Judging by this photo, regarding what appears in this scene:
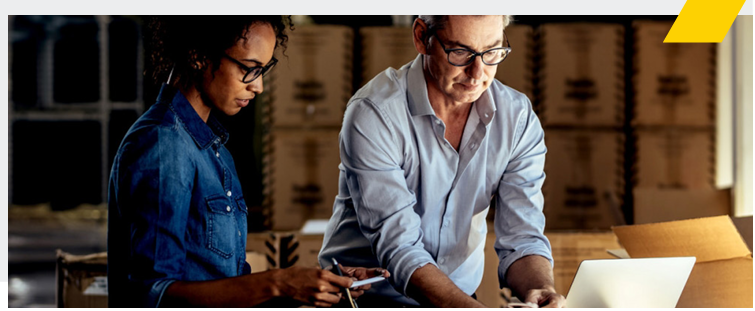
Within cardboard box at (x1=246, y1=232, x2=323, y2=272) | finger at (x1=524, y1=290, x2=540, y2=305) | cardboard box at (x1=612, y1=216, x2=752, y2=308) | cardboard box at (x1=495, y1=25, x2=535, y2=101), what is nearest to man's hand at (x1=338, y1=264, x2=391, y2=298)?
finger at (x1=524, y1=290, x2=540, y2=305)

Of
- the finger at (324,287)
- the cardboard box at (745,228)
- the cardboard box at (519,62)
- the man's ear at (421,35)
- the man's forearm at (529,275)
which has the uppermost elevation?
the cardboard box at (519,62)

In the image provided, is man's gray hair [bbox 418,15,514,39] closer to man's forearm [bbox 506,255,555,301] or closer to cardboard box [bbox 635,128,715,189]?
man's forearm [bbox 506,255,555,301]

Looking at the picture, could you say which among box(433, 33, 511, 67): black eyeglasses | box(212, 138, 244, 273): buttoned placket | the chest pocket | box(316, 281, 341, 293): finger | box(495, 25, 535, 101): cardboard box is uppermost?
box(495, 25, 535, 101): cardboard box

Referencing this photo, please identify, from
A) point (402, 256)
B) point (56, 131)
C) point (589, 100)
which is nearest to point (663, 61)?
point (589, 100)

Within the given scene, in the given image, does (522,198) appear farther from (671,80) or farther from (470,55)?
(671,80)

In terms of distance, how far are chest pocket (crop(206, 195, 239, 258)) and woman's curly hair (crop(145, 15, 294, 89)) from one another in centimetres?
21

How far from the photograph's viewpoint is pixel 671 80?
9.52ft

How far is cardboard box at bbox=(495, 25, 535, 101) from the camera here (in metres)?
2.90

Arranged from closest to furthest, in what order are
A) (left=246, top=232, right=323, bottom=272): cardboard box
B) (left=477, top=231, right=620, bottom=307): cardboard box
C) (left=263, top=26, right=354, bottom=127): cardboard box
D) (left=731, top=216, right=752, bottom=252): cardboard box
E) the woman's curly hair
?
the woman's curly hair, (left=731, top=216, right=752, bottom=252): cardboard box, (left=246, top=232, right=323, bottom=272): cardboard box, (left=477, top=231, right=620, bottom=307): cardboard box, (left=263, top=26, right=354, bottom=127): cardboard box

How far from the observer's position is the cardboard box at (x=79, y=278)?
184cm

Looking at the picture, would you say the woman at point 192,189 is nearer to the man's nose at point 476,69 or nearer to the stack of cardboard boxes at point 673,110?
the man's nose at point 476,69

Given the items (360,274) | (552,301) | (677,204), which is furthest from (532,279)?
(677,204)

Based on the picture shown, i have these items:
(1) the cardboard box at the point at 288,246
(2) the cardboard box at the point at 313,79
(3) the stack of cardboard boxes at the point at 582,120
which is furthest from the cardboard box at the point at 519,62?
(1) the cardboard box at the point at 288,246

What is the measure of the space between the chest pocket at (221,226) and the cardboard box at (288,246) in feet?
3.36
